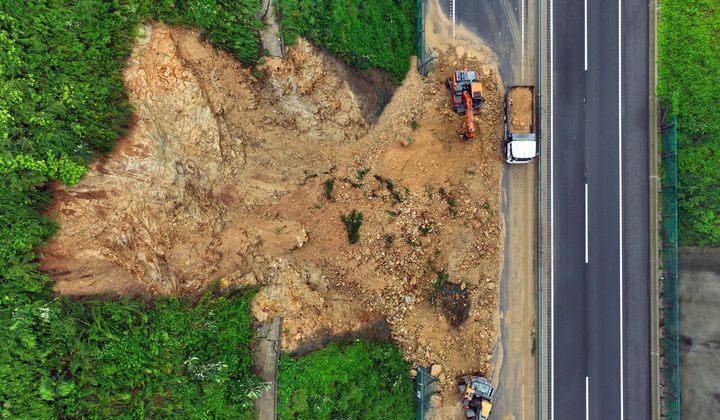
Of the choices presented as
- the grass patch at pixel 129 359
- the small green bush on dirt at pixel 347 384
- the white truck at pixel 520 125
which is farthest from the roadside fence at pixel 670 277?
the grass patch at pixel 129 359

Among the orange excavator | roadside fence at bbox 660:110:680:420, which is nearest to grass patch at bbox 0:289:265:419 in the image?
the orange excavator

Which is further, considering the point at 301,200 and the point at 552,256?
the point at 552,256

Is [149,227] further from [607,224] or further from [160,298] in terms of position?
[607,224]

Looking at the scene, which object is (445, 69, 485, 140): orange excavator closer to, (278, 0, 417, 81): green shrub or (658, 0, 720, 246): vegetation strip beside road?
(278, 0, 417, 81): green shrub

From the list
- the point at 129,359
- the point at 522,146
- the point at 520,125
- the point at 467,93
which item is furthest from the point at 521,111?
the point at 129,359

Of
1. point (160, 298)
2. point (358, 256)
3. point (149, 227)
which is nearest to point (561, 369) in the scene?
point (358, 256)

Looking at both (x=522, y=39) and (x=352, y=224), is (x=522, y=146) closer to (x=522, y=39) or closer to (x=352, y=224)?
(x=522, y=39)
